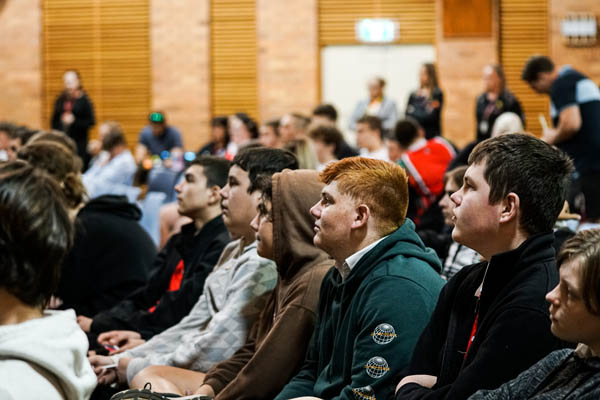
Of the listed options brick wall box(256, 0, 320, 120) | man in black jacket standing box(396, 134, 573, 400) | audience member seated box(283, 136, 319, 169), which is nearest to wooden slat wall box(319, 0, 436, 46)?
brick wall box(256, 0, 320, 120)

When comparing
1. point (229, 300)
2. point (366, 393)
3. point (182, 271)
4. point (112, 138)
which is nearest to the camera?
point (366, 393)

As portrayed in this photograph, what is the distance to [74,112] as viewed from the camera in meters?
13.0

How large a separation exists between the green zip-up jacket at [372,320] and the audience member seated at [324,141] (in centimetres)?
487

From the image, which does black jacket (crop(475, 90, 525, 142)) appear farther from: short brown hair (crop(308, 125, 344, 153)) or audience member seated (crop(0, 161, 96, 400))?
audience member seated (crop(0, 161, 96, 400))

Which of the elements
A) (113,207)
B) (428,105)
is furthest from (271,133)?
(113,207)

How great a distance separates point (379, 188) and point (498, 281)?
71 cm

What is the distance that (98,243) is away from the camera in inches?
209

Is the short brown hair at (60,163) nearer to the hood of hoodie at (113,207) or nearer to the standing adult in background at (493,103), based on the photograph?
the hood of hoodie at (113,207)

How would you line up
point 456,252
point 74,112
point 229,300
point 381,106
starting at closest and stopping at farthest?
point 229,300 < point 456,252 < point 381,106 < point 74,112

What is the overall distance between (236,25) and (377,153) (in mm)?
5810

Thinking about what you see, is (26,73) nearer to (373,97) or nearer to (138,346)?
(373,97)

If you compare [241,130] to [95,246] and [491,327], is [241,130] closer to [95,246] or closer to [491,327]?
[95,246]

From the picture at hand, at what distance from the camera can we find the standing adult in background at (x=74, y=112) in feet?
42.7

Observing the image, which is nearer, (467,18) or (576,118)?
(576,118)
